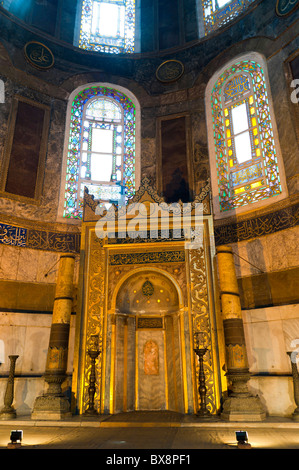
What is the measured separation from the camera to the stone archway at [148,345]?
5.84 meters

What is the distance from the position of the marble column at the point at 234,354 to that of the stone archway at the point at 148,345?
3.13ft

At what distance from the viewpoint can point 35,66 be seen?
8125 mm

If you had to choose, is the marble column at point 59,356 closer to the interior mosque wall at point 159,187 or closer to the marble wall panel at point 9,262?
the interior mosque wall at point 159,187

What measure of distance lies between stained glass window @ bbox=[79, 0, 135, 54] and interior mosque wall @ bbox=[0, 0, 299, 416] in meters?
0.82

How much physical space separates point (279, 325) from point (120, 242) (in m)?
3.02

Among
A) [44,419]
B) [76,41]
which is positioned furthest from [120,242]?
[76,41]

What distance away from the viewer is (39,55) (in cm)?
824

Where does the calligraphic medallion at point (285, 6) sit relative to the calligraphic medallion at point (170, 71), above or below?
below

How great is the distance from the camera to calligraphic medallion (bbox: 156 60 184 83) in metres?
8.73

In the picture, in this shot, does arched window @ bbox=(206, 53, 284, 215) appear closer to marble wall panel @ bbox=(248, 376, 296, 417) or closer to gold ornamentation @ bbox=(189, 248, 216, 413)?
gold ornamentation @ bbox=(189, 248, 216, 413)

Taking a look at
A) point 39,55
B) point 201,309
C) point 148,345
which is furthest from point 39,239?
point 39,55

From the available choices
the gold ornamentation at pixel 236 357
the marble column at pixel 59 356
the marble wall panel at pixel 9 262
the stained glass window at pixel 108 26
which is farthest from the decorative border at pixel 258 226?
the stained glass window at pixel 108 26

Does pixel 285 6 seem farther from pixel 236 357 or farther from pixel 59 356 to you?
pixel 59 356
